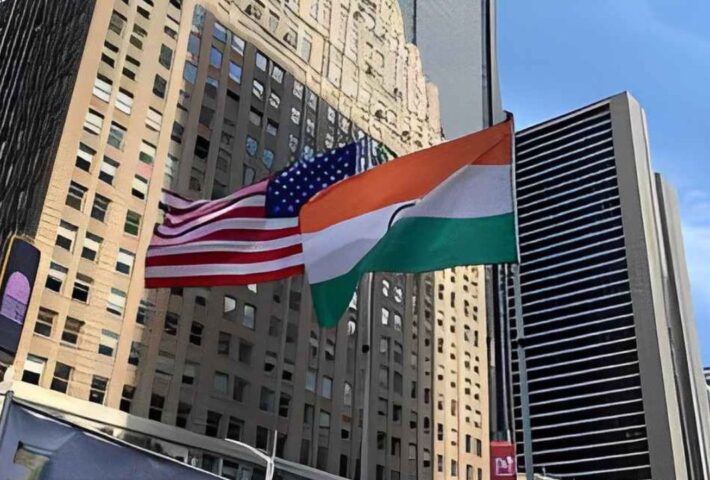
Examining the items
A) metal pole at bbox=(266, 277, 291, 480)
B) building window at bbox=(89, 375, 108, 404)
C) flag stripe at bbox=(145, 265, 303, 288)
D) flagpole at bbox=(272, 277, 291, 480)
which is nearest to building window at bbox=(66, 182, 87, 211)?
building window at bbox=(89, 375, 108, 404)

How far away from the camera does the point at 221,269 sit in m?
17.6

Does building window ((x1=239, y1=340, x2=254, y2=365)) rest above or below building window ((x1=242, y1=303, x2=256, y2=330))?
below

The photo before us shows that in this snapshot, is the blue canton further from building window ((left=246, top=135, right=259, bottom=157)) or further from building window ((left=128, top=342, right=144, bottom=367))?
building window ((left=246, top=135, right=259, bottom=157))

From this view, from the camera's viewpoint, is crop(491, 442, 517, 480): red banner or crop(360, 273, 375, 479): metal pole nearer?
crop(360, 273, 375, 479): metal pole

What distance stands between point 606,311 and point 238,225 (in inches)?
4728

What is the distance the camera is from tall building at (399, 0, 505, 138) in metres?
20.2

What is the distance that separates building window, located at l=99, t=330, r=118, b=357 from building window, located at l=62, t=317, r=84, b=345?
3.32 feet

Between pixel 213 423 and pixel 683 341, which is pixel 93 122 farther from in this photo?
pixel 683 341

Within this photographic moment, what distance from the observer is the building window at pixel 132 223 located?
34.4 metres

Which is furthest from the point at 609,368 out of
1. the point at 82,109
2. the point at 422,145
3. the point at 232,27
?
the point at 82,109

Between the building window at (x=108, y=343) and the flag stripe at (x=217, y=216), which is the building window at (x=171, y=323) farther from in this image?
the flag stripe at (x=217, y=216)

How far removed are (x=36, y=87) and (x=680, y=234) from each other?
126 meters

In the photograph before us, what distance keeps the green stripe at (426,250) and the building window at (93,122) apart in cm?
2291

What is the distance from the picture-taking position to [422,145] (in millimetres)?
59156
